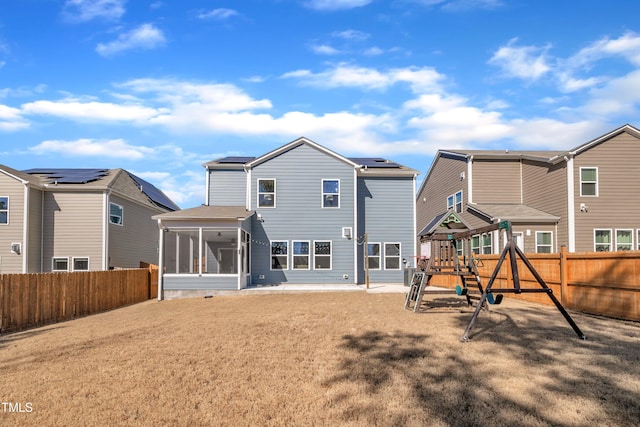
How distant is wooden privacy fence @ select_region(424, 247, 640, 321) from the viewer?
985cm

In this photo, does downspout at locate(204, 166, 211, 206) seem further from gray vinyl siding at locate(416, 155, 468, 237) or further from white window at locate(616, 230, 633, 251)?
white window at locate(616, 230, 633, 251)

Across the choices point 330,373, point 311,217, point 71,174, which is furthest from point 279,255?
point 330,373

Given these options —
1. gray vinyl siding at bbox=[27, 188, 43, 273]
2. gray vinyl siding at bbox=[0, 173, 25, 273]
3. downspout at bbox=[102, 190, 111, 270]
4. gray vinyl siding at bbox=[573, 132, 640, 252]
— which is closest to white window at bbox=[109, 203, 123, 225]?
downspout at bbox=[102, 190, 111, 270]

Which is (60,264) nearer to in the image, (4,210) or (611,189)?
(4,210)

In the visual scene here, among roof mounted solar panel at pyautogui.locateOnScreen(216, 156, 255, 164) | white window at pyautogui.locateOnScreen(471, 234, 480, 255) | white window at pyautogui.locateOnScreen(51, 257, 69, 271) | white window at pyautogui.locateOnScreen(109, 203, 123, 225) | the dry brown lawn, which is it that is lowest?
the dry brown lawn

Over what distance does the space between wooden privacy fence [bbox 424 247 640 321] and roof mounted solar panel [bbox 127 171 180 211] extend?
77.1 ft

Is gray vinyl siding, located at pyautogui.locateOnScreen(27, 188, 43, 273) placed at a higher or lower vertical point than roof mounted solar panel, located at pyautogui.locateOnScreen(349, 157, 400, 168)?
lower

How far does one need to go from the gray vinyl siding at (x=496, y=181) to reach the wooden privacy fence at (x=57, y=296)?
17.7 m

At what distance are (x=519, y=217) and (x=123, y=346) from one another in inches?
706

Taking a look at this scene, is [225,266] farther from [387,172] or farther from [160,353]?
[160,353]

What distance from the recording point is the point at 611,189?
798 inches

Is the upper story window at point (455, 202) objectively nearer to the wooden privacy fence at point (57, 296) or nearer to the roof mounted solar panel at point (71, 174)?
the wooden privacy fence at point (57, 296)

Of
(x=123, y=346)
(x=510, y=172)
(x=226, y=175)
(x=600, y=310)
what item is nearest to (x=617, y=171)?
(x=510, y=172)

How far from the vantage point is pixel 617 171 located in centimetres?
2042
